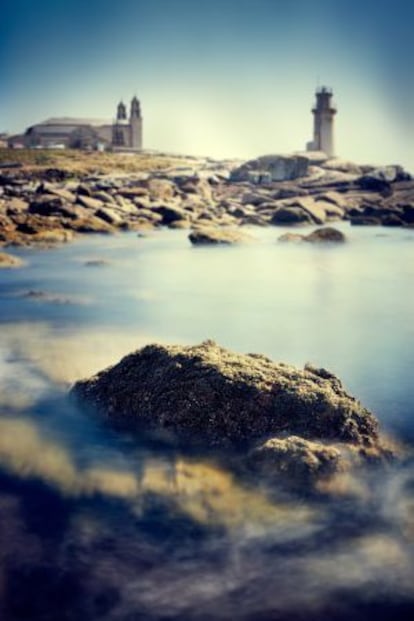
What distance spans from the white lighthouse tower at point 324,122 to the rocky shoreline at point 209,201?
21.8m

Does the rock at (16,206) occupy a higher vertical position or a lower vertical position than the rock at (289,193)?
lower

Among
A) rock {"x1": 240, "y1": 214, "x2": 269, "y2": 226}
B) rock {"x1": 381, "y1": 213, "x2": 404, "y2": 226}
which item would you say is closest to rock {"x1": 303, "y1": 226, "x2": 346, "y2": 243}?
rock {"x1": 240, "y1": 214, "x2": 269, "y2": 226}

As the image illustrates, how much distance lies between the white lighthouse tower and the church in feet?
163

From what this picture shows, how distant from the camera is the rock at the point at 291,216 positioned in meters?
43.8

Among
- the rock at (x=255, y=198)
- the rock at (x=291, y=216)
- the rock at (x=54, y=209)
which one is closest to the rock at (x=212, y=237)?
the rock at (x=54, y=209)

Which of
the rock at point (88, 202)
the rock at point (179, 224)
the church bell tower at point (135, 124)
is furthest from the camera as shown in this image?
the church bell tower at point (135, 124)

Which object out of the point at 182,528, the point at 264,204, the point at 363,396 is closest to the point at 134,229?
the point at 264,204

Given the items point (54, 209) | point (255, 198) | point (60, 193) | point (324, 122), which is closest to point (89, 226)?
point (54, 209)

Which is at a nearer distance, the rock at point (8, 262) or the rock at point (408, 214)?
the rock at point (8, 262)

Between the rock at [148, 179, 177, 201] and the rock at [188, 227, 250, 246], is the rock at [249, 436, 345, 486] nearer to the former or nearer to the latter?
the rock at [188, 227, 250, 246]

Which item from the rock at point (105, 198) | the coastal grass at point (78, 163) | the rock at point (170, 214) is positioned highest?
the coastal grass at point (78, 163)

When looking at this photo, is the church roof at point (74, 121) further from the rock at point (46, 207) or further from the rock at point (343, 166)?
the rock at point (46, 207)

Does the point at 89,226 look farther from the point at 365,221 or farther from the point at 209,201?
the point at 365,221

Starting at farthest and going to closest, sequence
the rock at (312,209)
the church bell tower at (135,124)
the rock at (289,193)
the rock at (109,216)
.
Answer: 1. the church bell tower at (135,124)
2. the rock at (289,193)
3. the rock at (312,209)
4. the rock at (109,216)
